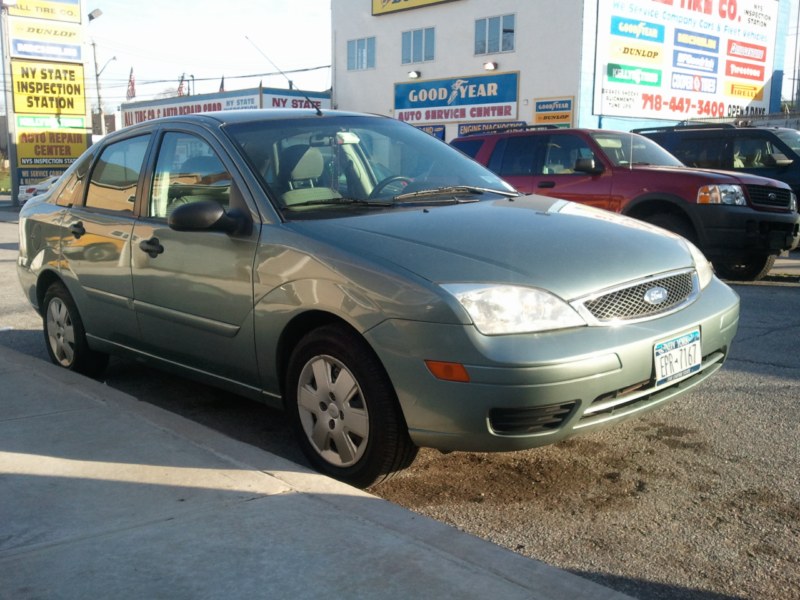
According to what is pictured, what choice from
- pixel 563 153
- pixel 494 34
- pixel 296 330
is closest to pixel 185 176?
pixel 296 330

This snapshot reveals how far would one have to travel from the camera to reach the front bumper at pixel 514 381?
3.28 m

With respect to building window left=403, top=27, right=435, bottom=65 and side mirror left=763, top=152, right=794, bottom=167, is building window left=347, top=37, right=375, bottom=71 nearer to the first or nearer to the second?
building window left=403, top=27, right=435, bottom=65

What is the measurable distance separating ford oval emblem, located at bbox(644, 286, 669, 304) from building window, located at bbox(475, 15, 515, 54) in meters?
29.9

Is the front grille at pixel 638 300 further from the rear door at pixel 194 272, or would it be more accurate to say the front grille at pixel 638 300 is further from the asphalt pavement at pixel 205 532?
the rear door at pixel 194 272

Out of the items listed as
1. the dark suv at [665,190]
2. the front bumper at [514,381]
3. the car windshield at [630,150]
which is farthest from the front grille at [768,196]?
the front bumper at [514,381]

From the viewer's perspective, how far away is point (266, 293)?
13.2 ft

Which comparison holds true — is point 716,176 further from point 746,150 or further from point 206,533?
point 206,533

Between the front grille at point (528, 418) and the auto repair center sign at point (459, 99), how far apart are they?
94.2 feet

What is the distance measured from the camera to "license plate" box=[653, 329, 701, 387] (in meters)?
3.62

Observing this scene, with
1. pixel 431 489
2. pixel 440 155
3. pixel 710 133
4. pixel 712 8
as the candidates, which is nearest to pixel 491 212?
pixel 440 155

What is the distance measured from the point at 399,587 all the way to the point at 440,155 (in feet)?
9.78

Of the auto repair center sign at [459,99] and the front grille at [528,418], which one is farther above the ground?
the auto repair center sign at [459,99]

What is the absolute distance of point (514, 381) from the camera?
3260mm

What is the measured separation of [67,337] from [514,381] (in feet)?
11.7
